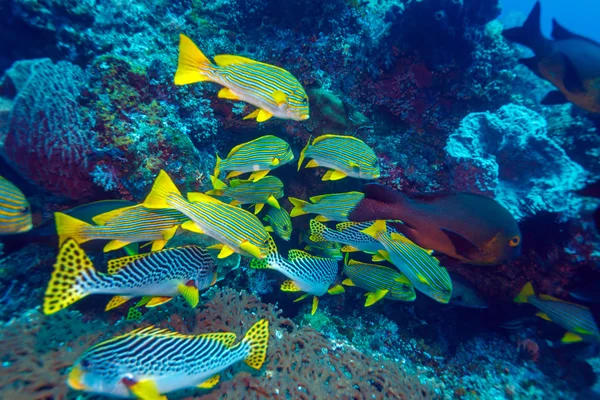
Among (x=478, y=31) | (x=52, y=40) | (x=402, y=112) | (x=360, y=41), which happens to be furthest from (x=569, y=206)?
(x=52, y=40)

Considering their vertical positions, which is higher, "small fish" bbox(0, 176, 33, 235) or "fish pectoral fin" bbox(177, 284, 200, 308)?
"small fish" bbox(0, 176, 33, 235)

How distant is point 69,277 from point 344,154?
3.12 m

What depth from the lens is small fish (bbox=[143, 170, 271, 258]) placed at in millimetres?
2781

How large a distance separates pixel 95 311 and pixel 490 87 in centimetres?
740

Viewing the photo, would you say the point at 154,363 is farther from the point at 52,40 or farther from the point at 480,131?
the point at 52,40

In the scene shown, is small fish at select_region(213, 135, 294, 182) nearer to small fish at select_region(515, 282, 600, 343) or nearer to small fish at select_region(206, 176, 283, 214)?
small fish at select_region(206, 176, 283, 214)

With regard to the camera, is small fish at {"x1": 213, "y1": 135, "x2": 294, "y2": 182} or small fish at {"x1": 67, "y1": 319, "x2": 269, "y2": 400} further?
small fish at {"x1": 213, "y1": 135, "x2": 294, "y2": 182}

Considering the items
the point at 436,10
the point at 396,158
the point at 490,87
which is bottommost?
the point at 396,158

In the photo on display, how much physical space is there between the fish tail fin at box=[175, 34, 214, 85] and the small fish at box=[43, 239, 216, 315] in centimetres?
179

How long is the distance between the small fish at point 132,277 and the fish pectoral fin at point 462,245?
242 centimetres

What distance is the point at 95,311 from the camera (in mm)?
3576

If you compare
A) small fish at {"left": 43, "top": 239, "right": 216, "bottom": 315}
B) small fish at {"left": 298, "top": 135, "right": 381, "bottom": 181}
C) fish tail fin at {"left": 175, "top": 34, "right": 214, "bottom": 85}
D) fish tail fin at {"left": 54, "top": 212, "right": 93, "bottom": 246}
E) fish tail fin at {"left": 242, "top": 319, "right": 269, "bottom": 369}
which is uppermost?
fish tail fin at {"left": 175, "top": 34, "right": 214, "bottom": 85}

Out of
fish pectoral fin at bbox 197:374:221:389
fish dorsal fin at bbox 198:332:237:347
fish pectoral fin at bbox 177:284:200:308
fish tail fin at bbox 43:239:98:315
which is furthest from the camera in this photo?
fish pectoral fin at bbox 177:284:200:308

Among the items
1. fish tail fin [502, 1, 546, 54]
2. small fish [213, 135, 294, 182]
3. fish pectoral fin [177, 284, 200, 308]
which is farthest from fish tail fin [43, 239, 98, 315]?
fish tail fin [502, 1, 546, 54]
